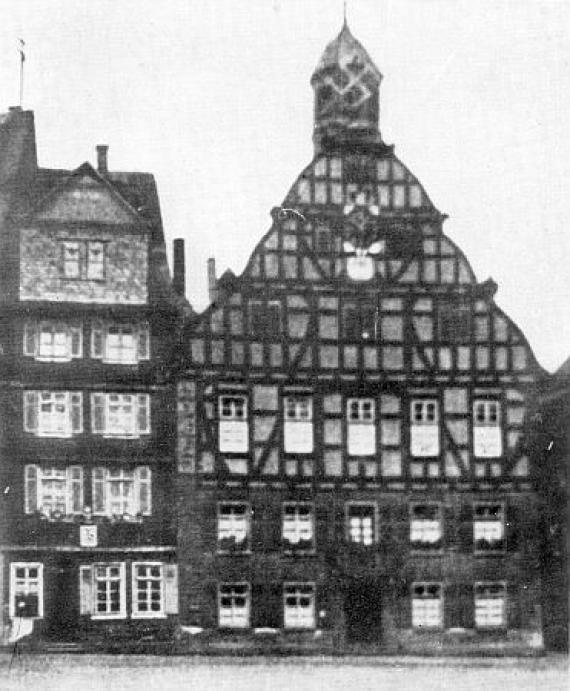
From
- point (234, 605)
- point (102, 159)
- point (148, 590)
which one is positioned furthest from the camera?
point (234, 605)

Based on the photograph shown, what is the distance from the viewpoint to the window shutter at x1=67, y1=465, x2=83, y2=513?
35719mm

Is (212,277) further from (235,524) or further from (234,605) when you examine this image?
(234,605)

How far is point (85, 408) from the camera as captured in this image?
119 ft

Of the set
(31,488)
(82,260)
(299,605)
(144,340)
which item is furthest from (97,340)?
(299,605)

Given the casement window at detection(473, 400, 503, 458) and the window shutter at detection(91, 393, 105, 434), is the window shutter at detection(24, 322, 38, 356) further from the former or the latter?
the casement window at detection(473, 400, 503, 458)

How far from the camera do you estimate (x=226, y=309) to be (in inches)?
1432

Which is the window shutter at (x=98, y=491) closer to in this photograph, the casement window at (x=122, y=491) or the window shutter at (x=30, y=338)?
the casement window at (x=122, y=491)

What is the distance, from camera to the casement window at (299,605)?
1432 inches

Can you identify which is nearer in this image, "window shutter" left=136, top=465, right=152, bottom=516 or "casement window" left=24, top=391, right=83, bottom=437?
"casement window" left=24, top=391, right=83, bottom=437

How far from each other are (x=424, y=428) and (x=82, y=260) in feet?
23.5

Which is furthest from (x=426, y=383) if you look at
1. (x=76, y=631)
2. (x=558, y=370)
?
(x=76, y=631)

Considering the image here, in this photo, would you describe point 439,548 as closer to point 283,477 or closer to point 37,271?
point 283,477

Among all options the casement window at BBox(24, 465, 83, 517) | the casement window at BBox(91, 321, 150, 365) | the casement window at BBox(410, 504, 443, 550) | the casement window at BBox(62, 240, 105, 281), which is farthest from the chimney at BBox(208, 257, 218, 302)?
the casement window at BBox(410, 504, 443, 550)

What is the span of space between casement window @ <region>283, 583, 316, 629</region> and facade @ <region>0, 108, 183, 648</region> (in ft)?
7.01
